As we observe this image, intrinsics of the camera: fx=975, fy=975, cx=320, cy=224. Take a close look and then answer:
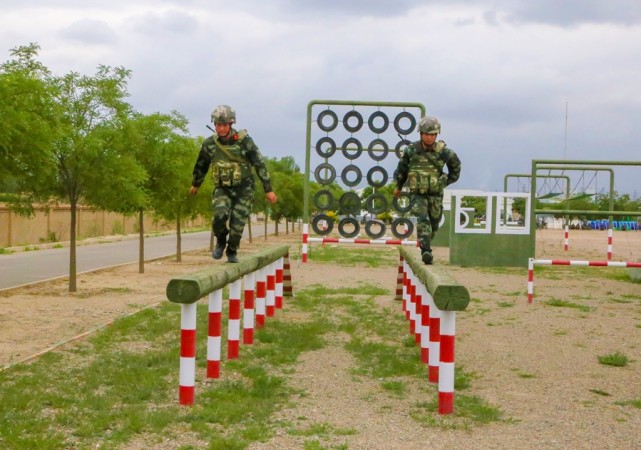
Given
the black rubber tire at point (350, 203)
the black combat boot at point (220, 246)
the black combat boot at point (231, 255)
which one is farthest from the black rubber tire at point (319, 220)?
the black combat boot at point (231, 255)

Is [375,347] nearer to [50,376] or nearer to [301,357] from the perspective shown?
[301,357]

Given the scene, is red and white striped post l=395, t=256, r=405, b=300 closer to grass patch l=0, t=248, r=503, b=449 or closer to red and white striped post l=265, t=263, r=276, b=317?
red and white striped post l=265, t=263, r=276, b=317

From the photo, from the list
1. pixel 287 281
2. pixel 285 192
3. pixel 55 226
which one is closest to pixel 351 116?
pixel 287 281

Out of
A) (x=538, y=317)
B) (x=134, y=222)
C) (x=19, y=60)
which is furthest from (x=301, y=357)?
(x=134, y=222)

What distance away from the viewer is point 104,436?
622 centimetres

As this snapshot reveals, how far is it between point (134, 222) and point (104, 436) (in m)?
48.0

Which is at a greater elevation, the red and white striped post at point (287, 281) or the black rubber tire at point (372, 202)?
the black rubber tire at point (372, 202)

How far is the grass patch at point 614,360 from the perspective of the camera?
971 cm

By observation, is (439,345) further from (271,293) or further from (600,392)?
(271,293)

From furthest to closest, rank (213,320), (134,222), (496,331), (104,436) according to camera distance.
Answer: (134,222) → (496,331) → (213,320) → (104,436)

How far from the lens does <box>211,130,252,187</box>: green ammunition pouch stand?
31.3 ft

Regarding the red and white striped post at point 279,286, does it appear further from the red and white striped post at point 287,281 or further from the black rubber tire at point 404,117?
the black rubber tire at point 404,117

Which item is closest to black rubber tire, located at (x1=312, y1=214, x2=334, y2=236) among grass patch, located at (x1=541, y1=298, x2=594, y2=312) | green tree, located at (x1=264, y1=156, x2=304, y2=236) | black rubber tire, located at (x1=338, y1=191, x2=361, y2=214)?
black rubber tire, located at (x1=338, y1=191, x2=361, y2=214)

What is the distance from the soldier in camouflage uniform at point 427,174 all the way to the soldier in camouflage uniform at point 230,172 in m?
1.59
